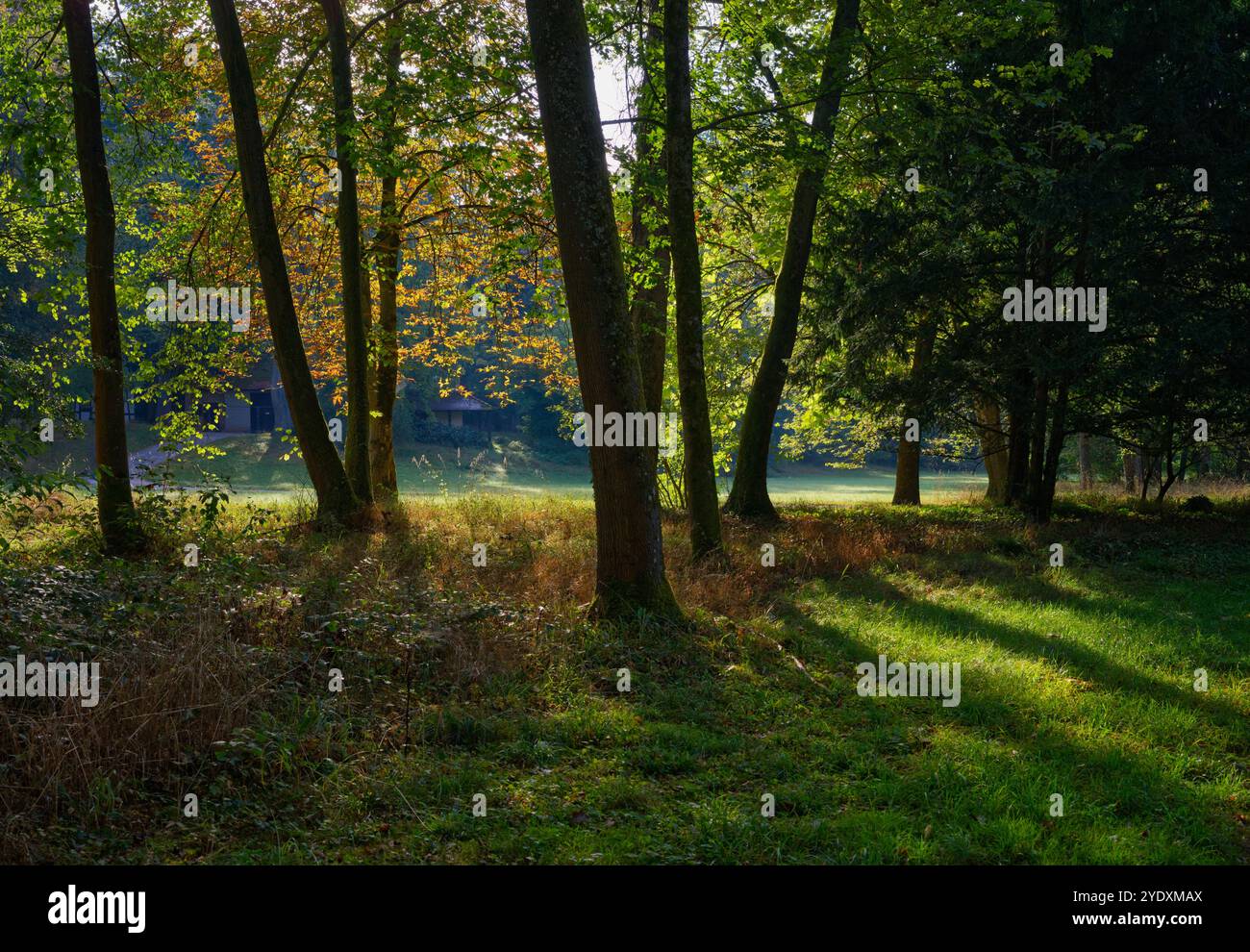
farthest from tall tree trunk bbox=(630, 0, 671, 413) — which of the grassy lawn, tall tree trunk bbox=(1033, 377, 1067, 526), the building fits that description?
the building

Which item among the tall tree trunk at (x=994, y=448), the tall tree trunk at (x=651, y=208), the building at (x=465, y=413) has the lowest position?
the tall tree trunk at (x=994, y=448)

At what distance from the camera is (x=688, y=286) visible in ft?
37.6

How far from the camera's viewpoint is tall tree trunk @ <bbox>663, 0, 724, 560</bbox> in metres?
11.0

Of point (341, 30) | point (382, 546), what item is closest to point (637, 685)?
point (382, 546)

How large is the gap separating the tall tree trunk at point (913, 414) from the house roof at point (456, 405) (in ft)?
136

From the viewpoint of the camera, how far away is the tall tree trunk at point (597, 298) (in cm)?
834

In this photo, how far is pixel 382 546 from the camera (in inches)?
471

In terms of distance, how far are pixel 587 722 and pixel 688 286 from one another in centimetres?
672

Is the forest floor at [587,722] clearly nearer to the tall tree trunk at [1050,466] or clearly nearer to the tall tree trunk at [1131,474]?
the tall tree trunk at [1050,466]

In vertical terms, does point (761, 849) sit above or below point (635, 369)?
below

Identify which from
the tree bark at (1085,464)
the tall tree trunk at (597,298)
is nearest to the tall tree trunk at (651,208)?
the tall tree trunk at (597,298)

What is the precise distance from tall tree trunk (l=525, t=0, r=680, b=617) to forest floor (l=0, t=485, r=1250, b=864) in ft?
2.20
